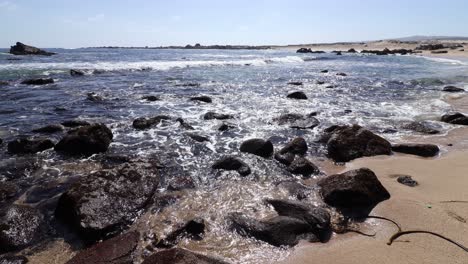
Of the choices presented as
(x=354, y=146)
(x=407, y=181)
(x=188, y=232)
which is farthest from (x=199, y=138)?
(x=407, y=181)

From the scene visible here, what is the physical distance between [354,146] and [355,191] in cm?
281

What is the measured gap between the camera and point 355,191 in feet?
19.1

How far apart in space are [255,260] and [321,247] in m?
0.96

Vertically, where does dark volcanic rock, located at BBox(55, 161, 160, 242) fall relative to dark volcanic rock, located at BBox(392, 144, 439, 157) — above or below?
above

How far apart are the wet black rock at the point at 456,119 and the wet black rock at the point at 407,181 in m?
5.93

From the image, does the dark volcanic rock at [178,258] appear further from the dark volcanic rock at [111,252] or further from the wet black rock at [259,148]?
the wet black rock at [259,148]

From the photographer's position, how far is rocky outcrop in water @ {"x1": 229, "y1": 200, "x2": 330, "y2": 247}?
4.84 meters

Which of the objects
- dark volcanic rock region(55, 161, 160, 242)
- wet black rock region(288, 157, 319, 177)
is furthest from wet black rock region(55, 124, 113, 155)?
wet black rock region(288, 157, 319, 177)

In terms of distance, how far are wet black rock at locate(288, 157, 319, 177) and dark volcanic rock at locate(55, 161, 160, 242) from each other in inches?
113

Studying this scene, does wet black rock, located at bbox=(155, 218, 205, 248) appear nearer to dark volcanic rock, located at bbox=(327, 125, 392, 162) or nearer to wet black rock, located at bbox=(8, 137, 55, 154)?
dark volcanic rock, located at bbox=(327, 125, 392, 162)

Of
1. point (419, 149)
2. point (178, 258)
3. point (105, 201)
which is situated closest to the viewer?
point (178, 258)

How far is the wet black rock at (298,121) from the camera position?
438 inches

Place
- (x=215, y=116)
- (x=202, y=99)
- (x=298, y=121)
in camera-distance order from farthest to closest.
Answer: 1. (x=202, y=99)
2. (x=215, y=116)
3. (x=298, y=121)

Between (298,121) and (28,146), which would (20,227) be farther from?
(298,121)
